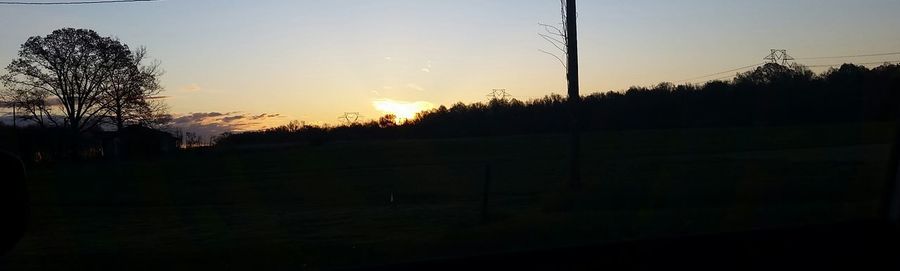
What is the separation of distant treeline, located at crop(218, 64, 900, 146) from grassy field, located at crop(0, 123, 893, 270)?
16.6ft

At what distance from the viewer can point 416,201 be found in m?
27.9

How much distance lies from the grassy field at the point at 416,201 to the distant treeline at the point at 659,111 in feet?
16.6

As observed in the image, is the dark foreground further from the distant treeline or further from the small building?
the small building

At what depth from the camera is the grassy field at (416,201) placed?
453 inches

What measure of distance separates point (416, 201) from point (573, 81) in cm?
831

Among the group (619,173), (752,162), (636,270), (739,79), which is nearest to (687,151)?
(752,162)

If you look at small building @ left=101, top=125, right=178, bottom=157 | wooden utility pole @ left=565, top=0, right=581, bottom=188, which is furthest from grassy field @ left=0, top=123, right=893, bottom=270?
small building @ left=101, top=125, right=178, bottom=157

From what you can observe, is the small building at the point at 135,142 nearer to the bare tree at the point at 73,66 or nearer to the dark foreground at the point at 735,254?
the bare tree at the point at 73,66

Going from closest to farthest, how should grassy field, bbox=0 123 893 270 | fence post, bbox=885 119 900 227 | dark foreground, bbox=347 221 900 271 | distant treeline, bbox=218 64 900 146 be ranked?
dark foreground, bbox=347 221 900 271, fence post, bbox=885 119 900 227, grassy field, bbox=0 123 893 270, distant treeline, bbox=218 64 900 146

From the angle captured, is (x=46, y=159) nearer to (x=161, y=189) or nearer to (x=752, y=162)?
(x=161, y=189)

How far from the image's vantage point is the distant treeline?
6019 centimetres

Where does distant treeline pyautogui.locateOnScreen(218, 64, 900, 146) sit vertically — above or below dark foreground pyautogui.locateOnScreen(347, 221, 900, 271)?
above

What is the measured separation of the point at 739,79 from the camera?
71.5 metres

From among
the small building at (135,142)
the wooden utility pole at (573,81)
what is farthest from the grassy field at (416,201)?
the small building at (135,142)
